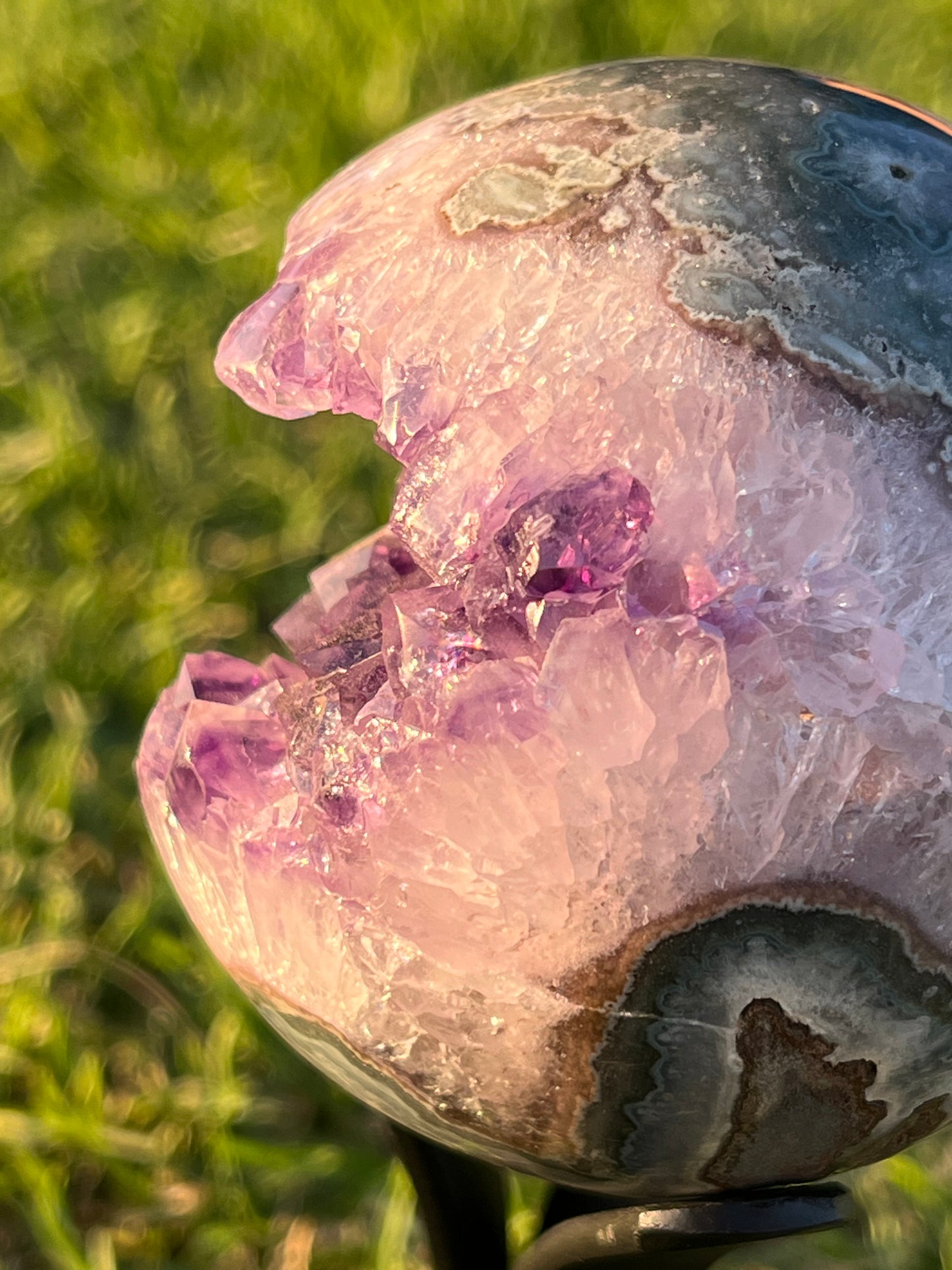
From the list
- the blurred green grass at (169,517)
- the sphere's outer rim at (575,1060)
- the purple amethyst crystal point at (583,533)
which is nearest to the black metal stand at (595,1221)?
the sphere's outer rim at (575,1060)

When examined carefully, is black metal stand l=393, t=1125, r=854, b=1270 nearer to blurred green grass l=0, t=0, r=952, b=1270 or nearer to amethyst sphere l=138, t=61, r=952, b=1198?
amethyst sphere l=138, t=61, r=952, b=1198

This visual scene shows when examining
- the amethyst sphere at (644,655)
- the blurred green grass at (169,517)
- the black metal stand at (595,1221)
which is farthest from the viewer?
the blurred green grass at (169,517)

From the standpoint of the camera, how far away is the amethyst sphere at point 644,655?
0.62 metres

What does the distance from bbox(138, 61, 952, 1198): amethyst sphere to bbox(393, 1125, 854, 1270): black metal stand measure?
0.03 meters

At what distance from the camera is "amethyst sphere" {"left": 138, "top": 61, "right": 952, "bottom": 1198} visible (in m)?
0.62

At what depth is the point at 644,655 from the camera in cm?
62

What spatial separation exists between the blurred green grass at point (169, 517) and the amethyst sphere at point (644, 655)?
775mm

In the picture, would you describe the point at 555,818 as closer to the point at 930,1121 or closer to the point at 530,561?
the point at 530,561

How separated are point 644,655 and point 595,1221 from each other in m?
0.45

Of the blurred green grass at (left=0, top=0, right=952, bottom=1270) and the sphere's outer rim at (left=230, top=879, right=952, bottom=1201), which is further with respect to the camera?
the blurred green grass at (left=0, top=0, right=952, bottom=1270)

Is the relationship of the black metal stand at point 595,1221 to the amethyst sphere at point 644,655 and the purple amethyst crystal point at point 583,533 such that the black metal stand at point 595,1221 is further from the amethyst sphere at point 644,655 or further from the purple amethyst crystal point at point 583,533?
the purple amethyst crystal point at point 583,533

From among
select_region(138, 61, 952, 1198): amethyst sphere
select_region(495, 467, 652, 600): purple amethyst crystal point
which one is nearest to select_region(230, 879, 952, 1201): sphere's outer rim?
select_region(138, 61, 952, 1198): amethyst sphere

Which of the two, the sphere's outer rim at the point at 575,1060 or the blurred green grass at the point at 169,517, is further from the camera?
the blurred green grass at the point at 169,517

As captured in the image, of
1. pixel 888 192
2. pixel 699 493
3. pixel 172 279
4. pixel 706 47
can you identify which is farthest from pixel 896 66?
pixel 699 493
